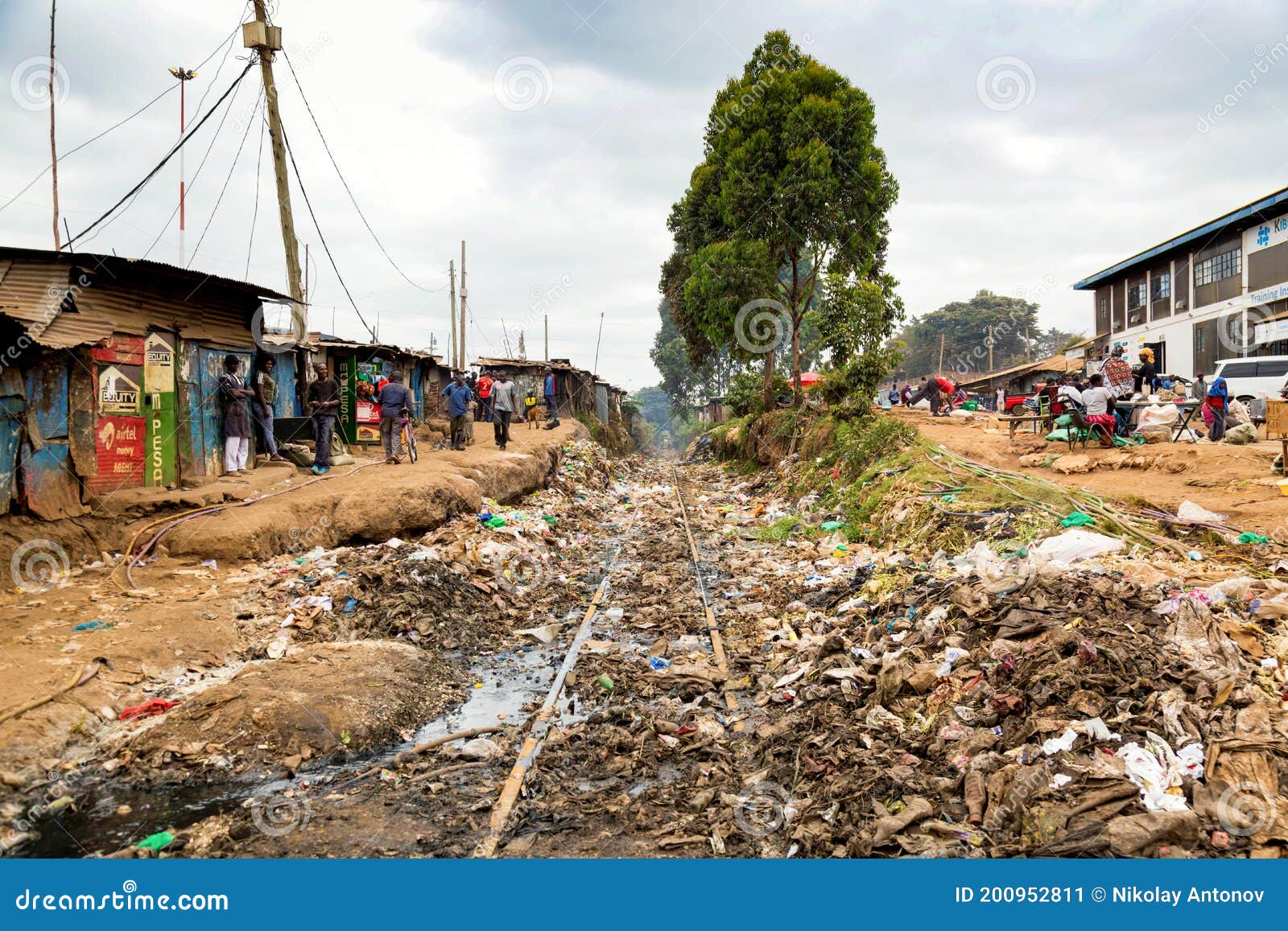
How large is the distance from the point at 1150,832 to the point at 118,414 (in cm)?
1077

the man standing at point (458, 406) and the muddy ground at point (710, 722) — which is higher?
the man standing at point (458, 406)

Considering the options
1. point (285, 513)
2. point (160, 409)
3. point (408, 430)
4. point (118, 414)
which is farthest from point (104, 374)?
point (408, 430)

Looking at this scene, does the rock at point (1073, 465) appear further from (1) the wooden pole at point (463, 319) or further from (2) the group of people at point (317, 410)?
(1) the wooden pole at point (463, 319)

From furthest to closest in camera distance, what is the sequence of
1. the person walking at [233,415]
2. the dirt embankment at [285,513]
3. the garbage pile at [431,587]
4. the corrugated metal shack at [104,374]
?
the person walking at [233,415] < the dirt embankment at [285,513] < the corrugated metal shack at [104,374] < the garbage pile at [431,587]

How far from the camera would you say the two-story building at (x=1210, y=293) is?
21.0 m

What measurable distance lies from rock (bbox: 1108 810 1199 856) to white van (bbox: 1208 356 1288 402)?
17068mm

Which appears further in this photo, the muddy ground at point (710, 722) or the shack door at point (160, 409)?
the shack door at point (160, 409)

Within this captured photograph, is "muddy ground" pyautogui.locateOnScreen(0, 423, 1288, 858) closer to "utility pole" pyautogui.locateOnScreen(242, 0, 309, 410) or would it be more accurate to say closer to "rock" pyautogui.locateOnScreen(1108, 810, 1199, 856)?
"rock" pyautogui.locateOnScreen(1108, 810, 1199, 856)

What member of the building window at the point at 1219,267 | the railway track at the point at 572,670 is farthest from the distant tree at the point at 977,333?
the railway track at the point at 572,670

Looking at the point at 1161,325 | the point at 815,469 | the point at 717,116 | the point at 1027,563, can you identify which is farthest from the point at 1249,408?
the point at 717,116

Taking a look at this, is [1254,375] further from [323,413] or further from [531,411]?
[531,411]

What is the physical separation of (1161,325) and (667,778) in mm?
29556

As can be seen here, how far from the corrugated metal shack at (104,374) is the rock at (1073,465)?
12.2 meters

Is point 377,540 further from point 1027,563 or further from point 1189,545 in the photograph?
point 1189,545
